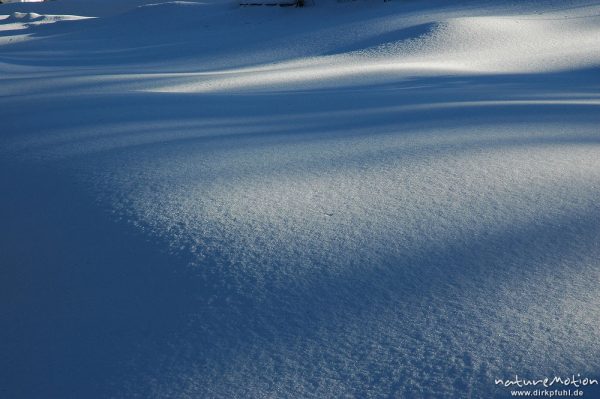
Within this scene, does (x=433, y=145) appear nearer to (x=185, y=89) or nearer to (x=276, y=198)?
(x=276, y=198)

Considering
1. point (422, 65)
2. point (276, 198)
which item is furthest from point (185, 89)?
point (276, 198)

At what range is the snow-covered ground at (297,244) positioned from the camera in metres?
1.09

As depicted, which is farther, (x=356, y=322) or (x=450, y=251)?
(x=450, y=251)

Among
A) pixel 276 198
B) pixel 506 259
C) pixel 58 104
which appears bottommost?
pixel 506 259

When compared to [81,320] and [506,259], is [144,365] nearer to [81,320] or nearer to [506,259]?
[81,320]

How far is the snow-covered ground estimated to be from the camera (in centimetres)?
109

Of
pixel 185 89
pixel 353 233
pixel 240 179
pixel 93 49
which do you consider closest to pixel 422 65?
pixel 185 89

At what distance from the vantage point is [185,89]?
14.3ft

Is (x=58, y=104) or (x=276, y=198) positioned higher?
(x=58, y=104)

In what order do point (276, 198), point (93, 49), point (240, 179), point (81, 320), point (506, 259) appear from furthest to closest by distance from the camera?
1. point (93, 49)
2. point (240, 179)
3. point (276, 198)
4. point (506, 259)
5. point (81, 320)

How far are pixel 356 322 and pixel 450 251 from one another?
0.38 meters

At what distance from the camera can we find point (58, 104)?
10.7ft

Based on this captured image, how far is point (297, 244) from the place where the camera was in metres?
1.50

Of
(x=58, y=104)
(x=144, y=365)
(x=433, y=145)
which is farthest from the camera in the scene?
(x=58, y=104)
